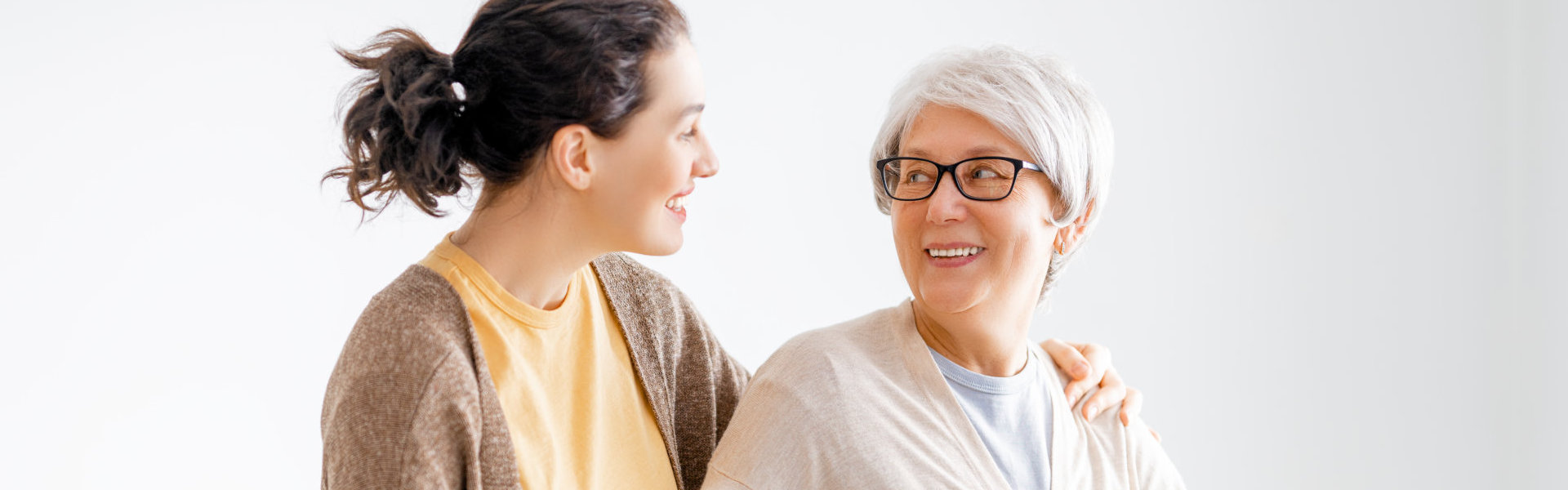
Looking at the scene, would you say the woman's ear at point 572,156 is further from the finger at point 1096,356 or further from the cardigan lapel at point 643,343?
the finger at point 1096,356

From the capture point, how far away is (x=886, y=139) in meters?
1.85

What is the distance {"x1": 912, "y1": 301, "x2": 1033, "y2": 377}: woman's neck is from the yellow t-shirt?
1.45 feet

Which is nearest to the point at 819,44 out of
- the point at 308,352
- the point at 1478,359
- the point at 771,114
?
the point at 771,114

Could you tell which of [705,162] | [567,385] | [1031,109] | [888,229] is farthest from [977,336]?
[888,229]

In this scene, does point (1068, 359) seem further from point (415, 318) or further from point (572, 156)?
point (415, 318)

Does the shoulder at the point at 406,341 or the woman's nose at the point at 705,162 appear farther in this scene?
the woman's nose at the point at 705,162

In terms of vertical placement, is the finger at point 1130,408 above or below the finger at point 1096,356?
below

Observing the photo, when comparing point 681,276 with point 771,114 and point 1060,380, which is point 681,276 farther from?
point 1060,380

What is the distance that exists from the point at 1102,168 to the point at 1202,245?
7.10 feet

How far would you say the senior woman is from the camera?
5.46ft

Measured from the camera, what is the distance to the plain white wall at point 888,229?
261 cm

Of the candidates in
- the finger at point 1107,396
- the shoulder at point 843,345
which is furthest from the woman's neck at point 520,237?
the finger at point 1107,396

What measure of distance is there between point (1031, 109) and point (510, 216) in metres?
0.74

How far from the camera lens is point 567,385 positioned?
1697 millimetres
